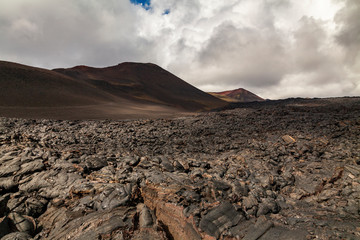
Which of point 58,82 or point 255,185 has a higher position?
point 58,82

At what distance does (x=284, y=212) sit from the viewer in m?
3.18

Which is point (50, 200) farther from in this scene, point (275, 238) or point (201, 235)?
point (275, 238)

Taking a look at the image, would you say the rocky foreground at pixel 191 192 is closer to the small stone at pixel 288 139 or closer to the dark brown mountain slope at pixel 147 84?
the small stone at pixel 288 139

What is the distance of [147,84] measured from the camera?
49.6m

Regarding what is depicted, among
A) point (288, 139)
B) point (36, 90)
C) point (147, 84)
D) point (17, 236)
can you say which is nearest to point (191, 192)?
point (17, 236)

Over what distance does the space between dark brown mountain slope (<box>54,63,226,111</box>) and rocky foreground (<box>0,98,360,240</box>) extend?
1248 inches

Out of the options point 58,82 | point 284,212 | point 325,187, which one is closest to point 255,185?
point 284,212

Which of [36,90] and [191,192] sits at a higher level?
[36,90]

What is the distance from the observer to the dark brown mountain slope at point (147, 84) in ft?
131

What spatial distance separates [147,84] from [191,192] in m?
48.3

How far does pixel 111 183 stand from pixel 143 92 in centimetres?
3984

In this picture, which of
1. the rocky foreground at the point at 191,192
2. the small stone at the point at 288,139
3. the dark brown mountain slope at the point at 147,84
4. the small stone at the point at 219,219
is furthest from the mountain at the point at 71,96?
the small stone at the point at 219,219

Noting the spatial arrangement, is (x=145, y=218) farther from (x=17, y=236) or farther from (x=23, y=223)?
(x=23, y=223)

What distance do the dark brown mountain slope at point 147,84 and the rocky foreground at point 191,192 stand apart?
3170cm
